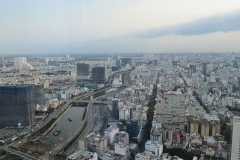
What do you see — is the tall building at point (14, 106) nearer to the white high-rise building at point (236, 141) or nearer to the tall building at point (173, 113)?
the tall building at point (173, 113)

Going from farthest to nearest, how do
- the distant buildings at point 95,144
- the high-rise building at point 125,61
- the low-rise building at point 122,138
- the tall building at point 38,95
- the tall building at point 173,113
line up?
the high-rise building at point 125,61
the tall building at point 38,95
the tall building at point 173,113
the low-rise building at point 122,138
the distant buildings at point 95,144

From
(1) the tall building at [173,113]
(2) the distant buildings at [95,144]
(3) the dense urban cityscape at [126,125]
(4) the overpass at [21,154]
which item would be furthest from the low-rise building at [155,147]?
(4) the overpass at [21,154]

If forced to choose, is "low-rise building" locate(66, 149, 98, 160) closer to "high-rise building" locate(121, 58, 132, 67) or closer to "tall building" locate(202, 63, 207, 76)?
"tall building" locate(202, 63, 207, 76)

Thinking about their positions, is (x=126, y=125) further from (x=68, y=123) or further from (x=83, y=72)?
(x=83, y=72)

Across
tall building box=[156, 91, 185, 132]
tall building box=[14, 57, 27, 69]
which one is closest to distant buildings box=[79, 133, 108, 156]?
tall building box=[156, 91, 185, 132]

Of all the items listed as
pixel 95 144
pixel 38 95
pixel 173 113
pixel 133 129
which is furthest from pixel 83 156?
pixel 38 95

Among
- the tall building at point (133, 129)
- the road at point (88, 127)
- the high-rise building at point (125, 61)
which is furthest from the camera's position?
the high-rise building at point (125, 61)
